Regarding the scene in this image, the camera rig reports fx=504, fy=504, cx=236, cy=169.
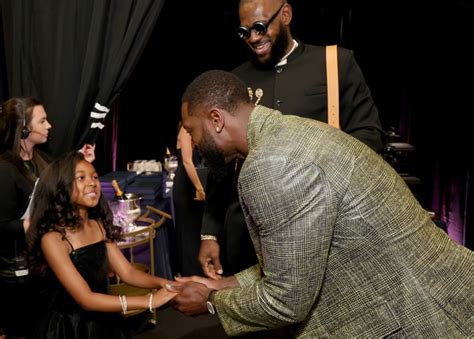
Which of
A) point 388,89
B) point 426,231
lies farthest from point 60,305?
point 388,89

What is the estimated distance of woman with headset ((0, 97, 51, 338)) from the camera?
2.70 m

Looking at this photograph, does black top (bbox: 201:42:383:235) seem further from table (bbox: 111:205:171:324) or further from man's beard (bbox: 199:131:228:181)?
table (bbox: 111:205:171:324)

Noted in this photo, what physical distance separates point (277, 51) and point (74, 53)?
4.77ft

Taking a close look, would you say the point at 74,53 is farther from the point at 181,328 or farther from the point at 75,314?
the point at 181,328

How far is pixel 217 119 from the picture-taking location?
145 centimetres

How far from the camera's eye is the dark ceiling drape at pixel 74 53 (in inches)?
117

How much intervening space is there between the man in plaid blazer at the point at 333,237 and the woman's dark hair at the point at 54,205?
3.73ft

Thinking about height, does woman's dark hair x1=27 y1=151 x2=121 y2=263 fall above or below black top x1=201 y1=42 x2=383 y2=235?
below

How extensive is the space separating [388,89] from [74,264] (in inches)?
177

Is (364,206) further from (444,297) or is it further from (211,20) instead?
(211,20)

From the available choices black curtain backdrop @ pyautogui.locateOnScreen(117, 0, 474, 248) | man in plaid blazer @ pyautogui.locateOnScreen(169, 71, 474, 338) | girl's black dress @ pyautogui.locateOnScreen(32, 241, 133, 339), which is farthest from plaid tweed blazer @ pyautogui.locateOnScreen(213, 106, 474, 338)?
black curtain backdrop @ pyautogui.locateOnScreen(117, 0, 474, 248)

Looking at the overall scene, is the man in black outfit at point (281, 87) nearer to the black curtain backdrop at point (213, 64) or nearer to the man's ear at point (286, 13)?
the man's ear at point (286, 13)

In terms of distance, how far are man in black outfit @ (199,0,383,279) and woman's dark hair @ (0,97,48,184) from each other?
128 cm

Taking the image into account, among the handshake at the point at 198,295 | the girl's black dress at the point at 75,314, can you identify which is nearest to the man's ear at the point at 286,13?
the handshake at the point at 198,295
